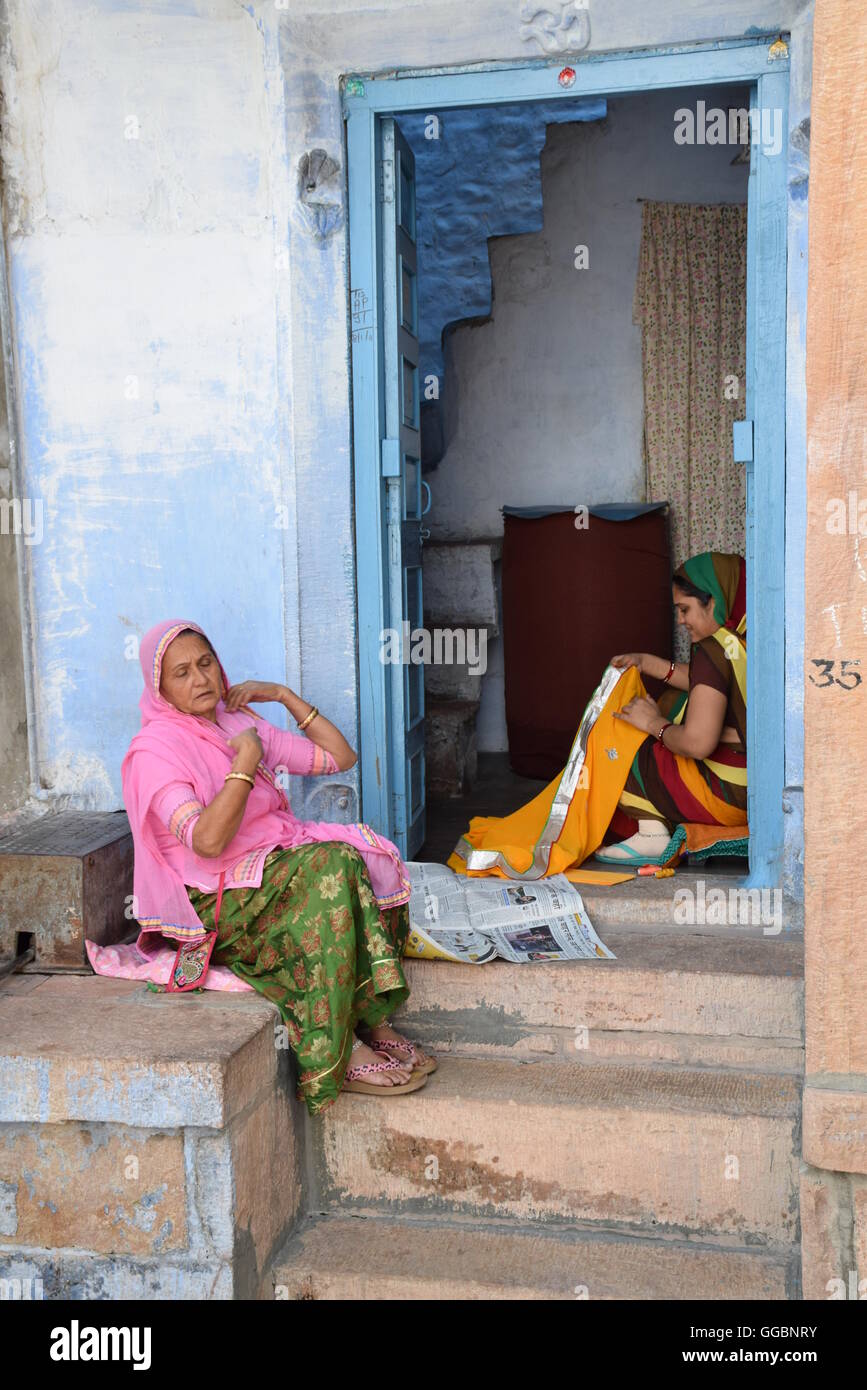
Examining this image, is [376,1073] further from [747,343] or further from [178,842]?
[747,343]

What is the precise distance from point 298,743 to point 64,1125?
1107mm

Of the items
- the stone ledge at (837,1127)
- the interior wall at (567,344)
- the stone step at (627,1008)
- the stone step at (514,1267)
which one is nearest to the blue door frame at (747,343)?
the stone step at (627,1008)

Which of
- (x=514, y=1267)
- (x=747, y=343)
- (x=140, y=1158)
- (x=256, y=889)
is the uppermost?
(x=747, y=343)

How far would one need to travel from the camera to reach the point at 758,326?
3.32m

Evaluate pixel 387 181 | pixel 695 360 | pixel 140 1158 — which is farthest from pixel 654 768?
pixel 695 360

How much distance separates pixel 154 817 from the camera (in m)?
2.92

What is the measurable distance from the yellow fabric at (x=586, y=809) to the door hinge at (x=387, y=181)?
165 centimetres

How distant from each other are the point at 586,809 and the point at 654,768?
0.26 meters

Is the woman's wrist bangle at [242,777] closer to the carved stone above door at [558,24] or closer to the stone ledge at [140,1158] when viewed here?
the stone ledge at [140,1158]

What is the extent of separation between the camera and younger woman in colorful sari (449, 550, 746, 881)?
12.7 ft

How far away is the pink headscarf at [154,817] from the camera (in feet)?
9.50

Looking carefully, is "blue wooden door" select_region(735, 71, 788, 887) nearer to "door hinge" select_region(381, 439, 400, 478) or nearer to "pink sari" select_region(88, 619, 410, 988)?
"door hinge" select_region(381, 439, 400, 478)

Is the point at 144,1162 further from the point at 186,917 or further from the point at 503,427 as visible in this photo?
the point at 503,427

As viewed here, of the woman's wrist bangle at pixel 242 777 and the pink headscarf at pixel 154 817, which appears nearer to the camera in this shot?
the woman's wrist bangle at pixel 242 777
